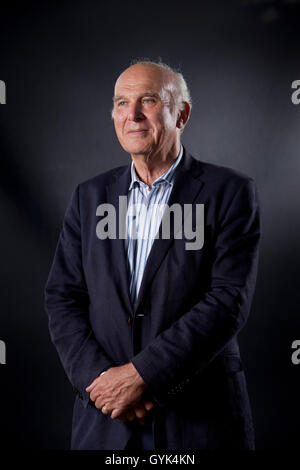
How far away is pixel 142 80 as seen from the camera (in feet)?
4.96

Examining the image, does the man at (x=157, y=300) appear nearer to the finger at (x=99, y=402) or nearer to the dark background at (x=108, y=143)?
the finger at (x=99, y=402)

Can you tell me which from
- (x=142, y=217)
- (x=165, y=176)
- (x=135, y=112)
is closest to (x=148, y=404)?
(x=142, y=217)

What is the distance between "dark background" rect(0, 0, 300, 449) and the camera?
2.19 metres

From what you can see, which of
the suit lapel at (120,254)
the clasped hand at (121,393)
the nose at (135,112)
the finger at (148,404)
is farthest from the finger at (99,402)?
the nose at (135,112)

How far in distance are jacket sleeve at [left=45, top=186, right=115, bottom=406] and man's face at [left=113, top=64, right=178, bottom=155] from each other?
0.96 ft

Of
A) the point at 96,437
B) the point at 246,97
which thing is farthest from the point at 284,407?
the point at 246,97

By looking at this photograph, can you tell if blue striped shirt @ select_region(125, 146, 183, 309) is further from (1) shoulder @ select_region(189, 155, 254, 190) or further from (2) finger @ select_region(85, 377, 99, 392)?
(2) finger @ select_region(85, 377, 99, 392)

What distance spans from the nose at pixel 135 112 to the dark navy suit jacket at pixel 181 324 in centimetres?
22

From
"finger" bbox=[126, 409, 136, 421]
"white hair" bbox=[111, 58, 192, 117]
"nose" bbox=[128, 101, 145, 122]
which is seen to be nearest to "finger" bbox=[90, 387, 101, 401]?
"finger" bbox=[126, 409, 136, 421]

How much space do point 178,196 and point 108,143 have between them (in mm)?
888

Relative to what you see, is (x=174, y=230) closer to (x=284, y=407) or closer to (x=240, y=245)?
(x=240, y=245)

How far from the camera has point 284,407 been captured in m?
2.24

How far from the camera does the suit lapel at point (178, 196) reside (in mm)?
1417
